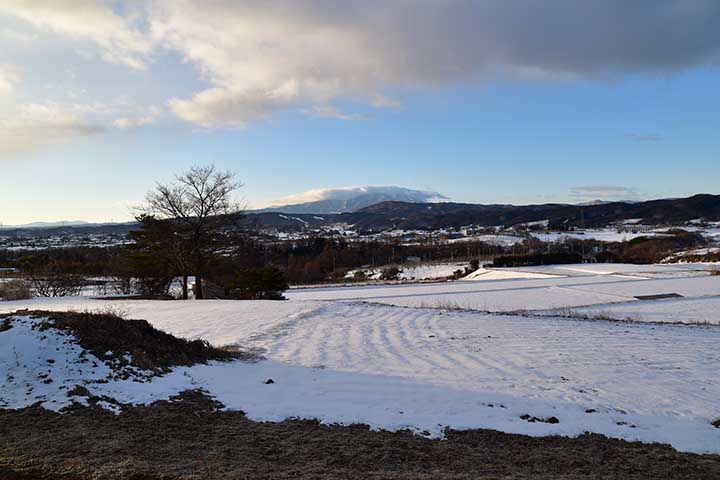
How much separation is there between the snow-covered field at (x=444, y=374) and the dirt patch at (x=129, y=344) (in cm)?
36

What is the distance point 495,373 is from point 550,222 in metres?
178

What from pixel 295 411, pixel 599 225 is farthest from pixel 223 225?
pixel 599 225

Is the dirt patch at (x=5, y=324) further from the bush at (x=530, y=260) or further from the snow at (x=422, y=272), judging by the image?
the bush at (x=530, y=260)

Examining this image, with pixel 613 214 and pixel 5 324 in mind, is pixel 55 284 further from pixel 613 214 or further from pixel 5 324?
pixel 613 214

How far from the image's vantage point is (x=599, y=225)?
161 meters

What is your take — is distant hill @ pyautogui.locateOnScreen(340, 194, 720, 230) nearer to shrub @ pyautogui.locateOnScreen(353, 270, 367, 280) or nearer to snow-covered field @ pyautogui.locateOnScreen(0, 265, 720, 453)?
shrub @ pyautogui.locateOnScreen(353, 270, 367, 280)

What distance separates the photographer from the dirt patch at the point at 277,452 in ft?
13.5

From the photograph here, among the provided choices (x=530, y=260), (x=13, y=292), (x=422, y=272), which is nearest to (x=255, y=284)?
(x=13, y=292)

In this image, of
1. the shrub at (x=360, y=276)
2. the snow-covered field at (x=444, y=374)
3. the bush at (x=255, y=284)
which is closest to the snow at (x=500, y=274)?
the shrub at (x=360, y=276)

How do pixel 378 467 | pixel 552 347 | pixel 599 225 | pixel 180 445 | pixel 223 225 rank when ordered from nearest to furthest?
pixel 378 467
pixel 180 445
pixel 552 347
pixel 223 225
pixel 599 225

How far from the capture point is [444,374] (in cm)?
823

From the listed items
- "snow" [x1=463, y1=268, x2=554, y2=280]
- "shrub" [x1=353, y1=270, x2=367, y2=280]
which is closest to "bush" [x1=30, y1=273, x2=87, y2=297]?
"shrub" [x1=353, y1=270, x2=367, y2=280]

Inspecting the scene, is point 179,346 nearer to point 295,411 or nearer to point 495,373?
point 295,411

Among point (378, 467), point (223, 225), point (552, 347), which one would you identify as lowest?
point (552, 347)
